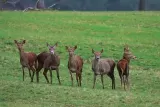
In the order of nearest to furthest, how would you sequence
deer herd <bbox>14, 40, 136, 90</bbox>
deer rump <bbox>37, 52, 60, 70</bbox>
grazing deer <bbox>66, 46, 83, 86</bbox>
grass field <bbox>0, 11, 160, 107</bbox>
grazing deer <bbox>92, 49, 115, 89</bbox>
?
grass field <bbox>0, 11, 160, 107</bbox>
deer herd <bbox>14, 40, 136, 90</bbox>
grazing deer <bbox>92, 49, 115, 89</bbox>
grazing deer <bbox>66, 46, 83, 86</bbox>
deer rump <bbox>37, 52, 60, 70</bbox>

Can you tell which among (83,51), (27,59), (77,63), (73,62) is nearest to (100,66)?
(77,63)

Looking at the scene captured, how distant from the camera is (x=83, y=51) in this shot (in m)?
29.2

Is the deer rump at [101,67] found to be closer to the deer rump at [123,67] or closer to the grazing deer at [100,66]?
the grazing deer at [100,66]

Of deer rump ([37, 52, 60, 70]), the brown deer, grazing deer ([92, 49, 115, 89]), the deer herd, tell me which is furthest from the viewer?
the brown deer

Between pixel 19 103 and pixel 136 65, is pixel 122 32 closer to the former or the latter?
pixel 136 65

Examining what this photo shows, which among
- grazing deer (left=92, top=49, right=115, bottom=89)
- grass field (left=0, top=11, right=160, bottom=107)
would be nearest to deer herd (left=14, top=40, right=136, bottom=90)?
grazing deer (left=92, top=49, right=115, bottom=89)

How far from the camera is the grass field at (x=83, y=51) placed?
54.9ft

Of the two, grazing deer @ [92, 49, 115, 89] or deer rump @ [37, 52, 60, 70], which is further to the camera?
deer rump @ [37, 52, 60, 70]

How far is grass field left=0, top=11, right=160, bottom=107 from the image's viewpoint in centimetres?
1672

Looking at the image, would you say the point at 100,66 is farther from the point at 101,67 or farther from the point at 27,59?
the point at 27,59

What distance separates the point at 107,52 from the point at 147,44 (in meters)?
3.32

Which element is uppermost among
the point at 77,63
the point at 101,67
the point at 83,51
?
the point at 77,63

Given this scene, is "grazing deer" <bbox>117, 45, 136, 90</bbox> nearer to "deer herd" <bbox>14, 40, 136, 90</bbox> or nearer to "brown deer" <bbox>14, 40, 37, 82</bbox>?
"deer herd" <bbox>14, 40, 136, 90</bbox>

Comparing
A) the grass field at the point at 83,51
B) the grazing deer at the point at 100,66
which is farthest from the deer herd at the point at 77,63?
the grass field at the point at 83,51
